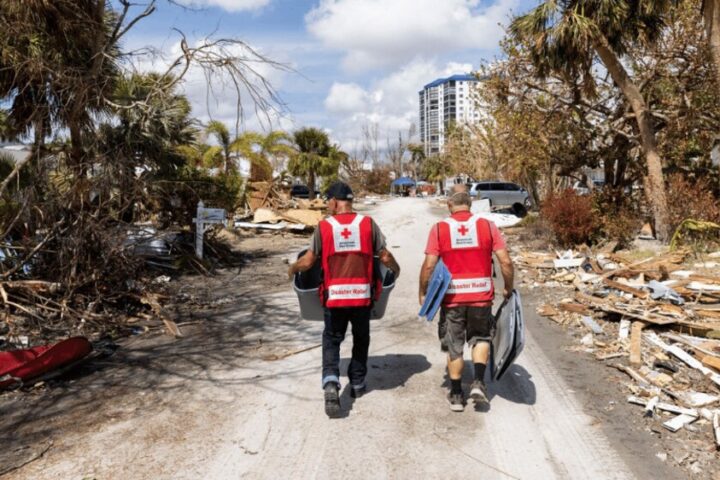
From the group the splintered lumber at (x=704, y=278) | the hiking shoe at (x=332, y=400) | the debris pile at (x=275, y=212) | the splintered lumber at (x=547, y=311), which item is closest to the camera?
the hiking shoe at (x=332, y=400)

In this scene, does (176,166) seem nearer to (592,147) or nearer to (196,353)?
(196,353)

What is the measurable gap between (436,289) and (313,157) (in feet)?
101

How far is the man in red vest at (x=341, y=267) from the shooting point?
4.47 m

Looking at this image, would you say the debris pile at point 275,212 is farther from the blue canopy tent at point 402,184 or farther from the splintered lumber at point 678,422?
the blue canopy tent at point 402,184

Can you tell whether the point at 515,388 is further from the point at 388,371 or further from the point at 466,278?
the point at 466,278

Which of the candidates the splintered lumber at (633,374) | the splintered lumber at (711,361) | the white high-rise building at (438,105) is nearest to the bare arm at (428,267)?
the splintered lumber at (633,374)

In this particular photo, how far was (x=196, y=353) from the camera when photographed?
20.9ft

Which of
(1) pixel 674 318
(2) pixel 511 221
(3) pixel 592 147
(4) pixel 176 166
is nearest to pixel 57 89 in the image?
(4) pixel 176 166

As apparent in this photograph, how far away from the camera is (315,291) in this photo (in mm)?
4793

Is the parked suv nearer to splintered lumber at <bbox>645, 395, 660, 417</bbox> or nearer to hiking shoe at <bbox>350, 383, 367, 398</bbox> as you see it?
splintered lumber at <bbox>645, 395, 660, 417</bbox>

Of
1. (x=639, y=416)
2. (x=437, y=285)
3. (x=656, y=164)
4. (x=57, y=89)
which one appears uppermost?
(x=57, y=89)

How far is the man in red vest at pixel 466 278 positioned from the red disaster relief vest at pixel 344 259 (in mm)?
546

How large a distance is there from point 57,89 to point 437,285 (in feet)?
20.6

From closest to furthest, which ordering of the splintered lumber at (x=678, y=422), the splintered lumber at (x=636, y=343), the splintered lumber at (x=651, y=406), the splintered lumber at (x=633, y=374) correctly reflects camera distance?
the splintered lumber at (x=678, y=422)
the splintered lumber at (x=651, y=406)
the splintered lumber at (x=633, y=374)
the splintered lumber at (x=636, y=343)
